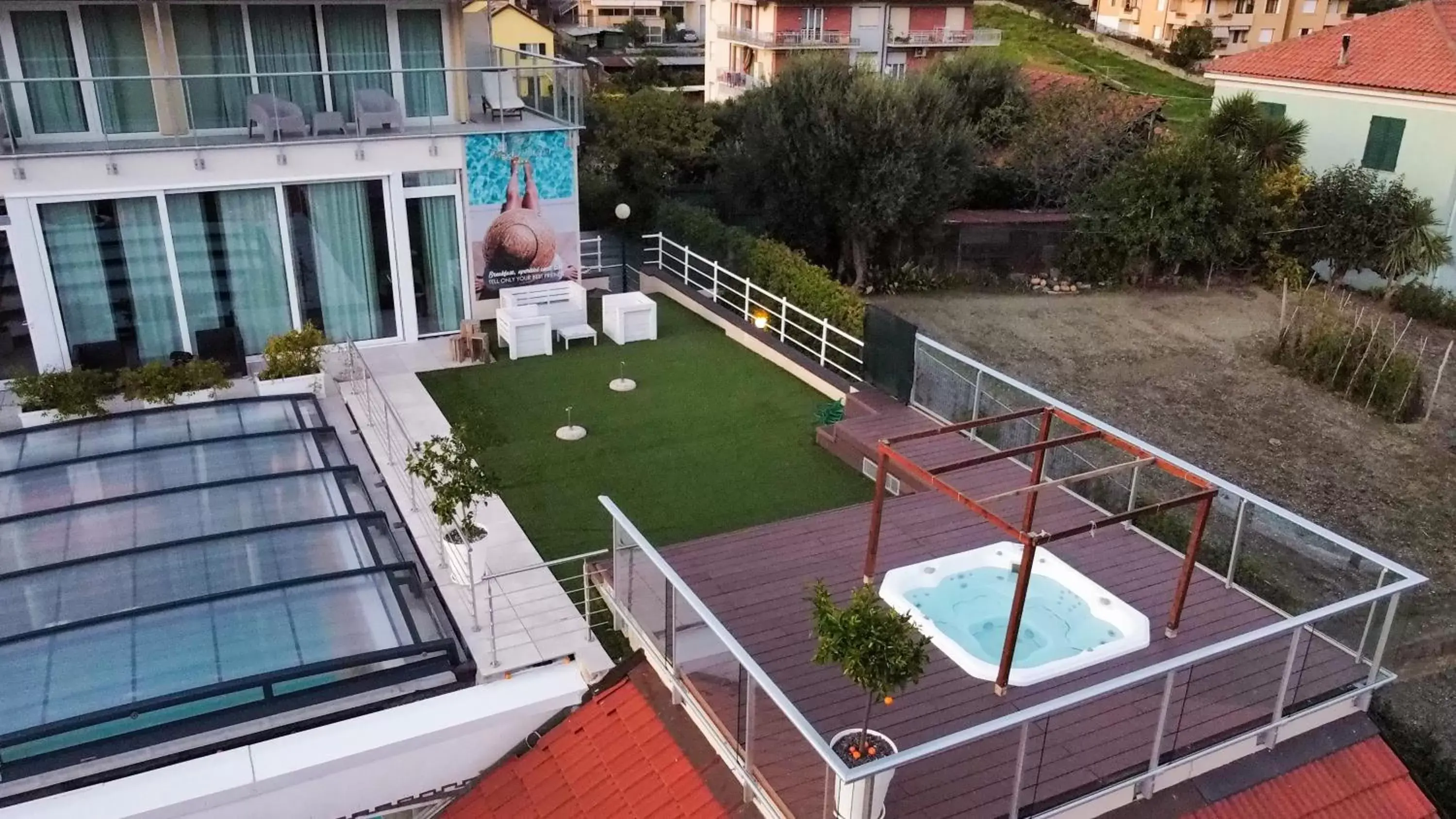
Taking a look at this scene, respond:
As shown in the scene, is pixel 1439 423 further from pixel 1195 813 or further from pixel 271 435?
pixel 271 435

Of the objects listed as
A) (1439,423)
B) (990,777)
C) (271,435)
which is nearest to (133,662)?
(271,435)

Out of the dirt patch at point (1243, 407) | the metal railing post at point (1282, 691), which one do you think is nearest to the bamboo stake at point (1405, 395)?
the dirt patch at point (1243, 407)

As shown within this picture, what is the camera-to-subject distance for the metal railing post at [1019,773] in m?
6.33

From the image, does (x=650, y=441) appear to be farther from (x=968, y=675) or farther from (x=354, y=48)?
(x=354, y=48)

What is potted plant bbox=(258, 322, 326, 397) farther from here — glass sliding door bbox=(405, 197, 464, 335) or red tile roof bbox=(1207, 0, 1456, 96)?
red tile roof bbox=(1207, 0, 1456, 96)

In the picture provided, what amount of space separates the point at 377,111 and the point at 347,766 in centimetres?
1102

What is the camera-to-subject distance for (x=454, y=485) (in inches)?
359

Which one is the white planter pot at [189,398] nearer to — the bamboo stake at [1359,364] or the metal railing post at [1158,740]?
the metal railing post at [1158,740]

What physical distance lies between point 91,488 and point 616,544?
17.6 ft

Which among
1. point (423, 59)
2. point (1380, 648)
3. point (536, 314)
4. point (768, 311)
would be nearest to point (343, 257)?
point (536, 314)

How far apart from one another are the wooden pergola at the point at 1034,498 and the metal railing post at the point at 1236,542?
1.12ft

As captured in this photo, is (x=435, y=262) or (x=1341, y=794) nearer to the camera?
(x=1341, y=794)

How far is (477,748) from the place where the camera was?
8.12 m

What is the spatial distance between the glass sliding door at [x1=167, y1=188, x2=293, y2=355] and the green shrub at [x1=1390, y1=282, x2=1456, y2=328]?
2392 centimetres
